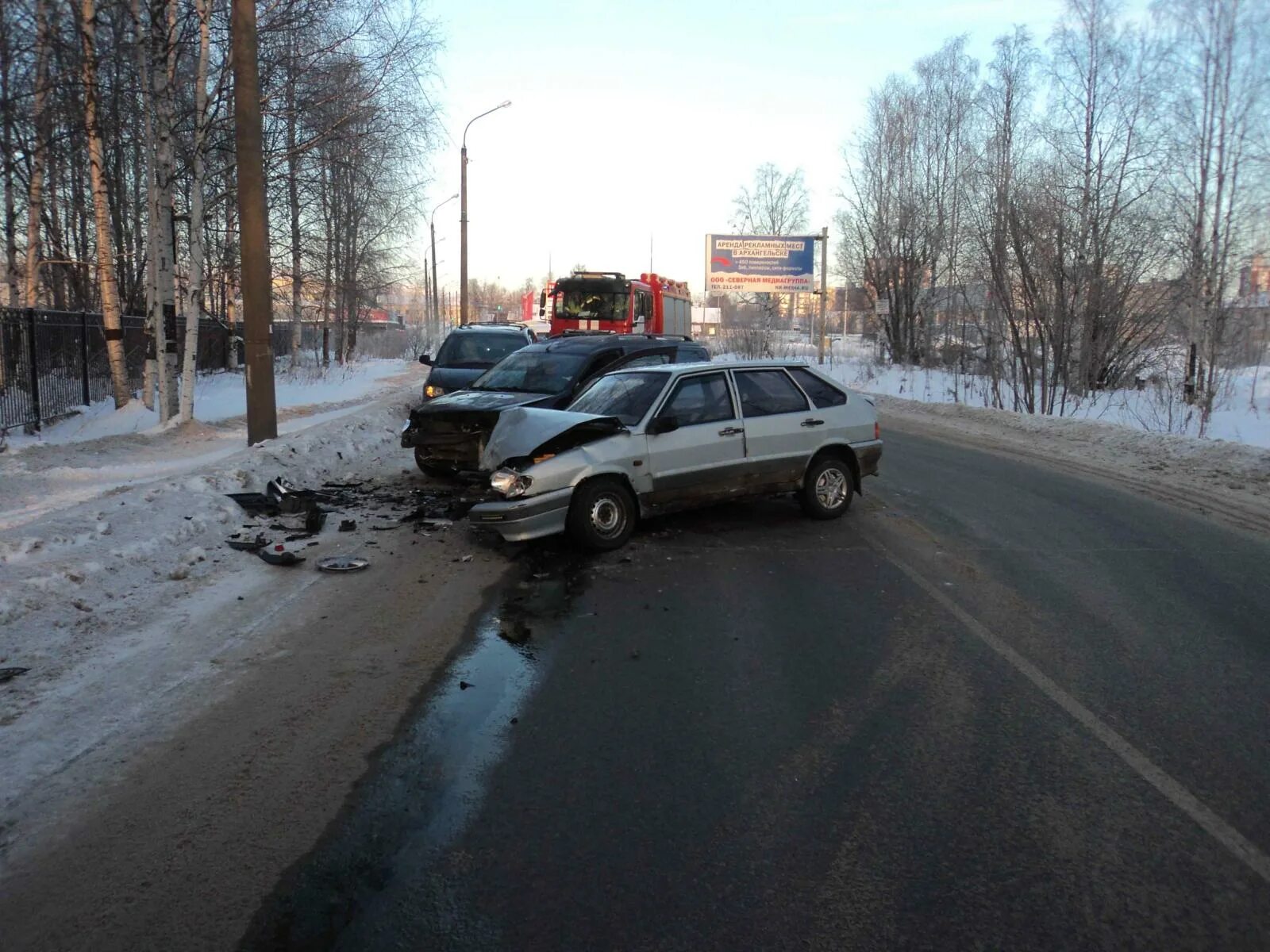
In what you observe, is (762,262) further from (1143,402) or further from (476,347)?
(476,347)

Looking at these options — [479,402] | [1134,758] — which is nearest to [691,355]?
[479,402]

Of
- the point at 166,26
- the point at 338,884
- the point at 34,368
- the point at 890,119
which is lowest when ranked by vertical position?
the point at 338,884

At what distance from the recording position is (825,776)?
4016mm

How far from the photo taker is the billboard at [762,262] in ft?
138

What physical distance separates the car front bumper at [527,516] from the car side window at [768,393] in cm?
219

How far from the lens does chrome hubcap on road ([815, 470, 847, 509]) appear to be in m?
9.46

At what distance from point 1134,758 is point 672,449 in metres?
4.98

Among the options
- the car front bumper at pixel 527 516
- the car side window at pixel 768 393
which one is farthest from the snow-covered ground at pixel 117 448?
the car side window at pixel 768 393

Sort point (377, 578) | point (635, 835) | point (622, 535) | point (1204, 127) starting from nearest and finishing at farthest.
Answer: point (635, 835) < point (377, 578) < point (622, 535) < point (1204, 127)

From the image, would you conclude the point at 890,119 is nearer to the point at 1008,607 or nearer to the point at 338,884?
the point at 1008,607

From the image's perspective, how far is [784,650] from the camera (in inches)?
223

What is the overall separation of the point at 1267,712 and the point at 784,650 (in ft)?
7.97

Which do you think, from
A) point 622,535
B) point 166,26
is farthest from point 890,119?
point 622,535

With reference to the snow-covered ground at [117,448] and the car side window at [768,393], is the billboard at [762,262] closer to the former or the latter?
the snow-covered ground at [117,448]
